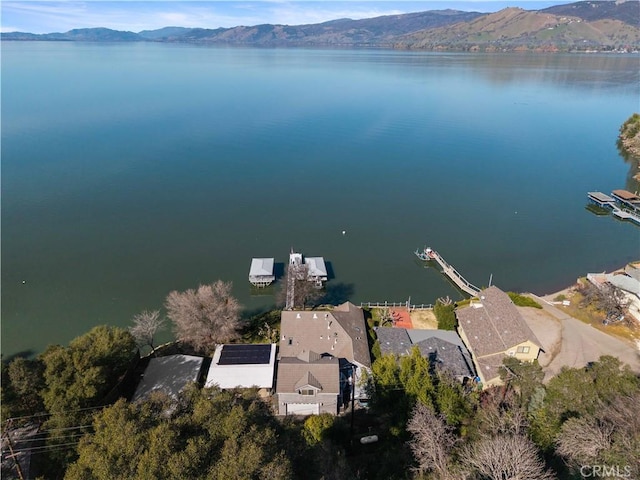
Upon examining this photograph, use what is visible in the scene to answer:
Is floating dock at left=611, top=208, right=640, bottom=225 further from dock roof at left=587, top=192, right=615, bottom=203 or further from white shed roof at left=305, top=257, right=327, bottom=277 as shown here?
white shed roof at left=305, top=257, right=327, bottom=277

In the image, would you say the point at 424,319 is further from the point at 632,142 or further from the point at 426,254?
the point at 632,142

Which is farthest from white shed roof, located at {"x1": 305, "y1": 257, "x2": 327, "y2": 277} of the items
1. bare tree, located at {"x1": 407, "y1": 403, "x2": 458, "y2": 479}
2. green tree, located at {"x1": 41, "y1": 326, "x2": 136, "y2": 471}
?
bare tree, located at {"x1": 407, "y1": 403, "x2": 458, "y2": 479}

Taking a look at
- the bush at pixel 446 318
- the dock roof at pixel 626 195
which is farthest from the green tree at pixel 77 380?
the dock roof at pixel 626 195

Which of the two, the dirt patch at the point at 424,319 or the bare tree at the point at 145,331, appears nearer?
the bare tree at the point at 145,331

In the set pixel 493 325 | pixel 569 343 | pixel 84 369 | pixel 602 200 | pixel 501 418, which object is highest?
pixel 84 369

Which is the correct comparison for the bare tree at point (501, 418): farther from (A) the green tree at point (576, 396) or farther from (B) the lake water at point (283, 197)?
(B) the lake water at point (283, 197)

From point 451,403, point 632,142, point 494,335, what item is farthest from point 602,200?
point 451,403
